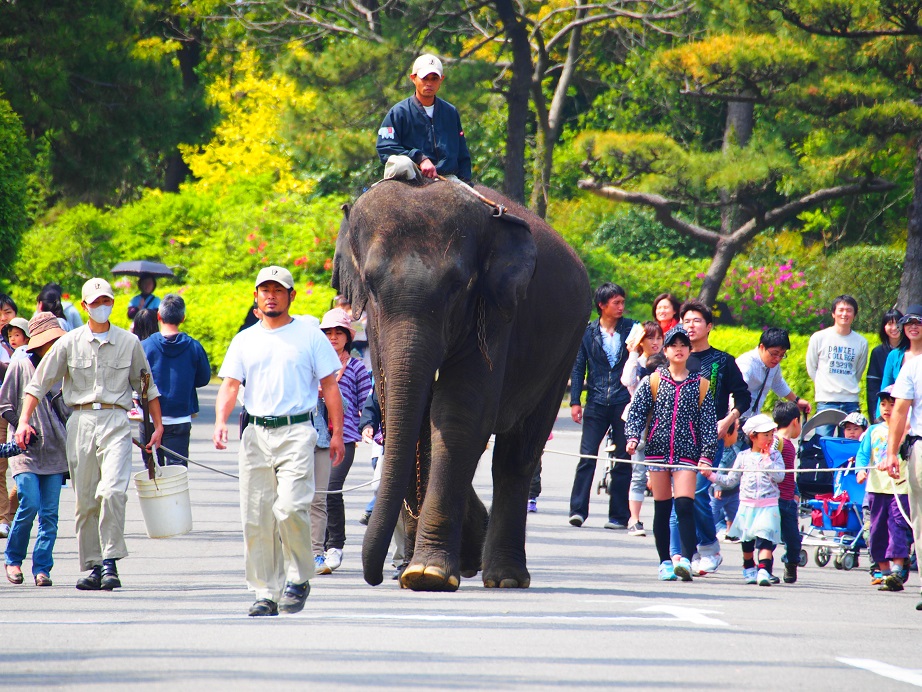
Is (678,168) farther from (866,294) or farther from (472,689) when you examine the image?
(472,689)

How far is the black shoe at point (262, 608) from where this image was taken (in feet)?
29.1

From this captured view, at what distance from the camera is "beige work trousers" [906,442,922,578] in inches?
414

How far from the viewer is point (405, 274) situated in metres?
9.63

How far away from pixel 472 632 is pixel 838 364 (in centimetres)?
900

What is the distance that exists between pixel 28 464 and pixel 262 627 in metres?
3.39

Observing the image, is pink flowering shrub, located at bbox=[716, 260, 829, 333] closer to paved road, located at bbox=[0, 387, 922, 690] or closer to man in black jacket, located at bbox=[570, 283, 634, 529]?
man in black jacket, located at bbox=[570, 283, 634, 529]

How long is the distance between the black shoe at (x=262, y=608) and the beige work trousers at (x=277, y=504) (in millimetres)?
112

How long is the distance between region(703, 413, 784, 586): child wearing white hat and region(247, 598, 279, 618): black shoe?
3.91m

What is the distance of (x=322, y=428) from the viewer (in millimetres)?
11805

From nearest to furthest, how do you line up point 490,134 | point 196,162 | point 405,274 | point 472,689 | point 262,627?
point 472,689
point 262,627
point 405,274
point 490,134
point 196,162

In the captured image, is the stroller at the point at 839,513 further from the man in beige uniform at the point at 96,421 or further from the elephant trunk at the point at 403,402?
the man in beige uniform at the point at 96,421

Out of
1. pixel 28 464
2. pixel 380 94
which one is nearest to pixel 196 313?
pixel 380 94

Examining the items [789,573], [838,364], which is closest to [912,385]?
[789,573]

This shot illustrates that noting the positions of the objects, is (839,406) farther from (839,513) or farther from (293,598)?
(293,598)
